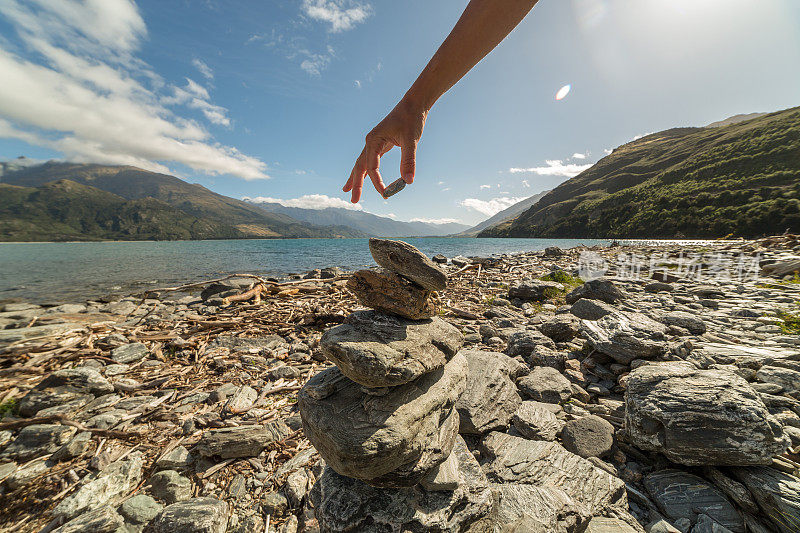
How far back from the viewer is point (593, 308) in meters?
7.52

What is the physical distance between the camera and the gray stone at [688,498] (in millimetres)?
2592

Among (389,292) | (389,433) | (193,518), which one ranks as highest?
(389,292)

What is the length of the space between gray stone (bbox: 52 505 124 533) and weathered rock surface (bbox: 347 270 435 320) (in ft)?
10.1

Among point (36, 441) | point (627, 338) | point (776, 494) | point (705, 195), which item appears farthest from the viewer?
point (705, 195)

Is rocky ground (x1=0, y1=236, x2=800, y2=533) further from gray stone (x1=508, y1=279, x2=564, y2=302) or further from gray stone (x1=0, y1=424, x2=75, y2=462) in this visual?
gray stone (x1=508, y1=279, x2=564, y2=302)

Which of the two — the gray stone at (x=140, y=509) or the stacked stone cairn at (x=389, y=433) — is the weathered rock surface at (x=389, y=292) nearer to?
the stacked stone cairn at (x=389, y=433)

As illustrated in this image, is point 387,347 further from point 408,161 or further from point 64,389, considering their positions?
point 64,389

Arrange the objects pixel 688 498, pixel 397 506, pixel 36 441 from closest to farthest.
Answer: pixel 397 506, pixel 688 498, pixel 36 441

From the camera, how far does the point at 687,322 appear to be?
21.1 ft

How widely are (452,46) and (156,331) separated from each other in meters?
8.64

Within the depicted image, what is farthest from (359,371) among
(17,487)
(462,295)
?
(462,295)

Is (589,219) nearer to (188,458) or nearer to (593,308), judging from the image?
(593,308)

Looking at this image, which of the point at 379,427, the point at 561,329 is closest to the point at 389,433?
the point at 379,427

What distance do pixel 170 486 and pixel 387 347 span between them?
2908mm
